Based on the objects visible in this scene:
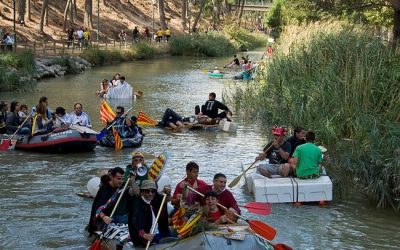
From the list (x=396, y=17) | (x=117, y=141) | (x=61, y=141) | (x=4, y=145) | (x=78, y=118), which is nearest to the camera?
(x=61, y=141)

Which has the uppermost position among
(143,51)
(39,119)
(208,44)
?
(208,44)

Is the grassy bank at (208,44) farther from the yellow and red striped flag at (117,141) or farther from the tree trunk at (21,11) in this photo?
the yellow and red striped flag at (117,141)

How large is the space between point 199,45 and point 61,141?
40620mm

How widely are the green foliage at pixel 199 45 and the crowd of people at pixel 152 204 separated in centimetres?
4591

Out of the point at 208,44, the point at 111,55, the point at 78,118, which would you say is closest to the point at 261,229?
the point at 78,118

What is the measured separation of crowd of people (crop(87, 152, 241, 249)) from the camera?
8.91 metres

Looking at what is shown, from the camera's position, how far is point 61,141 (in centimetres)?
1697

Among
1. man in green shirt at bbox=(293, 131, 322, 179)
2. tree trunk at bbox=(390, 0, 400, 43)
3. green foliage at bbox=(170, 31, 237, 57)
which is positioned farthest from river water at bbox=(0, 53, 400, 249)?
green foliage at bbox=(170, 31, 237, 57)

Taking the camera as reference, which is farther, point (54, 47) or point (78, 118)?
point (54, 47)

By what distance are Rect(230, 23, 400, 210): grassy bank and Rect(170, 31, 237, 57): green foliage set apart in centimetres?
3514

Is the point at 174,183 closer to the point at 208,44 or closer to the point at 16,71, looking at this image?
the point at 16,71

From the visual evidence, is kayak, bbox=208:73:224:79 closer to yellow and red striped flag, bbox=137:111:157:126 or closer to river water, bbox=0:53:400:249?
river water, bbox=0:53:400:249

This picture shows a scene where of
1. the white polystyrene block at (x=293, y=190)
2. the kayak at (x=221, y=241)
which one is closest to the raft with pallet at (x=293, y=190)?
the white polystyrene block at (x=293, y=190)

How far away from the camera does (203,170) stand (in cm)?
1603
